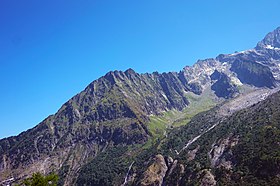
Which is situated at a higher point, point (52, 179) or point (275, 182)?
point (52, 179)

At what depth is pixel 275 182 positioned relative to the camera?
200m

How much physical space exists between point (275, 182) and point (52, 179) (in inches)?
6771

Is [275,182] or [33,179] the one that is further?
[275,182]

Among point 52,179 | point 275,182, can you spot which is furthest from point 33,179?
point 275,182

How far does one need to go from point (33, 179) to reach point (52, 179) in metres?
4.42

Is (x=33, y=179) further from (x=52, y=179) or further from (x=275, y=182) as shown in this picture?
(x=275, y=182)

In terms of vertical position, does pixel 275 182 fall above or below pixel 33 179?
below

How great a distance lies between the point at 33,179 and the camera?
7262 cm

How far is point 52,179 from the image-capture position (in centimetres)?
7419

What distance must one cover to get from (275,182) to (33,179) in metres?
176

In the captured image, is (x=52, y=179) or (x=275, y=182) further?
(x=275, y=182)
